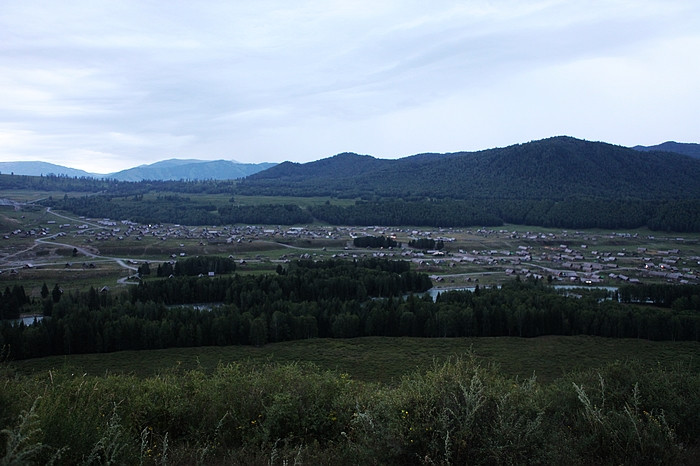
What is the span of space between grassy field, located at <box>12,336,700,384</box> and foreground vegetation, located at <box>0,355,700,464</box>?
18.3 metres

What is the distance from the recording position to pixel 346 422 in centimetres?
1179

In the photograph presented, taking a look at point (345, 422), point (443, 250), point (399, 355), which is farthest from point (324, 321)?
point (443, 250)

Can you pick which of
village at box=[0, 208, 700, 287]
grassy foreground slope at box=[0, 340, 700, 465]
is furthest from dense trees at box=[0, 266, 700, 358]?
grassy foreground slope at box=[0, 340, 700, 465]

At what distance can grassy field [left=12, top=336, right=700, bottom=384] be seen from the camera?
3306 cm

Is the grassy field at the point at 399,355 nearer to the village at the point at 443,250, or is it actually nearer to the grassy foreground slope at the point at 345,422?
the grassy foreground slope at the point at 345,422

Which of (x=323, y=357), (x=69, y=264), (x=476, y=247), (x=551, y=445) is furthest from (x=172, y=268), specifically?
(x=551, y=445)

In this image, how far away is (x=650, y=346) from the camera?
38844mm

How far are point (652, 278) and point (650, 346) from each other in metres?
35.7

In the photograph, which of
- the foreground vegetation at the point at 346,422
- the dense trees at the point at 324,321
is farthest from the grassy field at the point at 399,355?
the foreground vegetation at the point at 346,422

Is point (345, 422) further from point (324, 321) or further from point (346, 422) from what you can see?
point (324, 321)

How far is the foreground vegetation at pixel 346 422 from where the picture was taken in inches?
318

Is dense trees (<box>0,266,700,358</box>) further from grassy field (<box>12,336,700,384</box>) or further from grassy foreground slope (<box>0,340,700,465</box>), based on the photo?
grassy foreground slope (<box>0,340,700,465</box>)

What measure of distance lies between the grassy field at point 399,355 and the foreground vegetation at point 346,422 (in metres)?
18.3

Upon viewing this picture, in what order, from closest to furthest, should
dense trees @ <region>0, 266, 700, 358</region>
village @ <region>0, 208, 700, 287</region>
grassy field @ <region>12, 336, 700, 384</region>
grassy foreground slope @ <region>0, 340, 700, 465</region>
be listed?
grassy foreground slope @ <region>0, 340, 700, 465</region> < grassy field @ <region>12, 336, 700, 384</region> < dense trees @ <region>0, 266, 700, 358</region> < village @ <region>0, 208, 700, 287</region>
